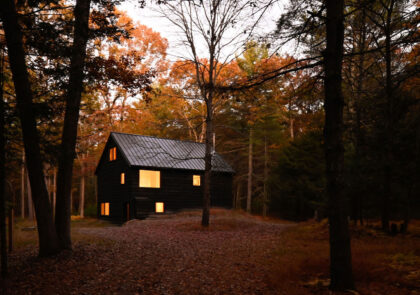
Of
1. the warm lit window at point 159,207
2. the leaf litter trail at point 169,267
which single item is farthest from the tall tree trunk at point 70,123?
the warm lit window at point 159,207

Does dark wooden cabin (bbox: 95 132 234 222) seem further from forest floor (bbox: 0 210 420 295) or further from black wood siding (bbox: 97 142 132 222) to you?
forest floor (bbox: 0 210 420 295)

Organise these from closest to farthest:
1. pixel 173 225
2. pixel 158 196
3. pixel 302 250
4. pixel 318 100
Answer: pixel 302 250 < pixel 318 100 < pixel 173 225 < pixel 158 196

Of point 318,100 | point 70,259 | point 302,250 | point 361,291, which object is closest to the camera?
point 361,291

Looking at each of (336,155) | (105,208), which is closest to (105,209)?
(105,208)

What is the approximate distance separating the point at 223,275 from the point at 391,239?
6.70 metres

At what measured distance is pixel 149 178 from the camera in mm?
26953

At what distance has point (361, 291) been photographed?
5.89m

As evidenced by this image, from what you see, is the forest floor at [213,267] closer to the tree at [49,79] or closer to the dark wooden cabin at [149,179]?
the tree at [49,79]

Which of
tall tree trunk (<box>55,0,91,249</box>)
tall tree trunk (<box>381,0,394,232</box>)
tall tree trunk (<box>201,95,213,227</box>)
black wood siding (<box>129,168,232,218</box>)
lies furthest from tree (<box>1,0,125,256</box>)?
black wood siding (<box>129,168,232,218</box>)

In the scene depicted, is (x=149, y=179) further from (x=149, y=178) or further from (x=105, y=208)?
(x=105, y=208)

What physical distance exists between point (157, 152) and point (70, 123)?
51.6 feet

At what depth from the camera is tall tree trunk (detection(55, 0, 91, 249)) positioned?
10297 millimetres

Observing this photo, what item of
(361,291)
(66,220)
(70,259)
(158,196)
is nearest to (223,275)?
(361,291)

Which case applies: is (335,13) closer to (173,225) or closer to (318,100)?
(318,100)
